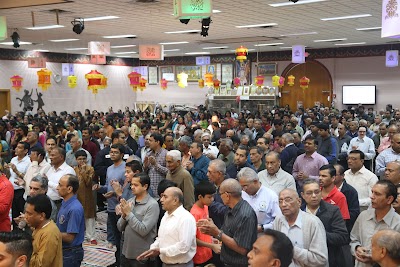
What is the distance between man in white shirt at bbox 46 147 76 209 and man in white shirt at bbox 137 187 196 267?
224cm

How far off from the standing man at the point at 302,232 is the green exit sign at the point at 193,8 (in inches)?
169

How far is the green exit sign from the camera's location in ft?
24.4

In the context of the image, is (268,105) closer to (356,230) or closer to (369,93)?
(369,93)

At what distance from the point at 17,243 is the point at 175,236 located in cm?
145

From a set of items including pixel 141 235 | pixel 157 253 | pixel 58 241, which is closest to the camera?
pixel 58 241

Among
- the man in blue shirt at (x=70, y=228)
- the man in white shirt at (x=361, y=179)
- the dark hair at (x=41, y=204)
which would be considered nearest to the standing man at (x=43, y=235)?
the dark hair at (x=41, y=204)

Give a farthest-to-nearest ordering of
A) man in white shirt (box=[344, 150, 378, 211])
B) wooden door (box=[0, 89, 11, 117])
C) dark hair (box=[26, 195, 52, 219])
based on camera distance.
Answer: wooden door (box=[0, 89, 11, 117]) < man in white shirt (box=[344, 150, 378, 211]) < dark hair (box=[26, 195, 52, 219])

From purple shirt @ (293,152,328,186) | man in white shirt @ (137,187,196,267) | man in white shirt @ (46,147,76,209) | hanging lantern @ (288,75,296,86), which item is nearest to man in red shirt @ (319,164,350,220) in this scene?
man in white shirt @ (137,187,196,267)

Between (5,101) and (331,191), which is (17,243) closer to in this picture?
(331,191)

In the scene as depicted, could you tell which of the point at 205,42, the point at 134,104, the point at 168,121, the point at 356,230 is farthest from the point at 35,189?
the point at 134,104

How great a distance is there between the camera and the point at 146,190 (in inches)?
195

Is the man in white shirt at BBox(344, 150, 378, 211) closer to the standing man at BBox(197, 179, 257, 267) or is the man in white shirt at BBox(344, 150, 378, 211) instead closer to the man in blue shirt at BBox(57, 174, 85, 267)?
the standing man at BBox(197, 179, 257, 267)

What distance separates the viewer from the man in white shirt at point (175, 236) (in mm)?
4258

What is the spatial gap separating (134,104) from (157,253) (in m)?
24.6
